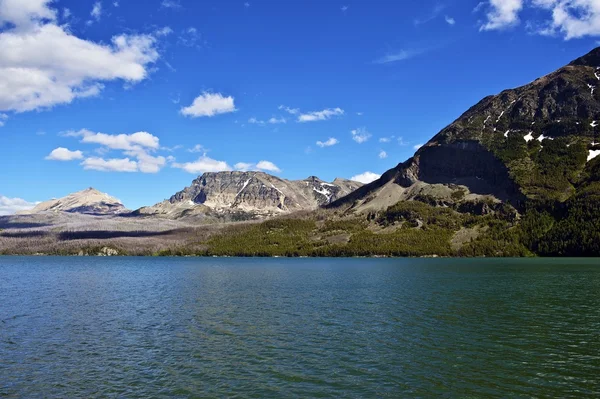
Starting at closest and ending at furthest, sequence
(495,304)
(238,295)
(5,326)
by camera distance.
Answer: (5,326)
(495,304)
(238,295)

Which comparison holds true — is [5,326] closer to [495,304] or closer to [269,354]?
[269,354]

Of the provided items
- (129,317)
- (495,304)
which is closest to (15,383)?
(129,317)

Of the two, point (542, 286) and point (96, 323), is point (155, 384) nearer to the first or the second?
point (96, 323)

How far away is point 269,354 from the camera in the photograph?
41.6 m

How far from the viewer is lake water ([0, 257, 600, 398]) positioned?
106 feet

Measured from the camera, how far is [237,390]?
104 ft

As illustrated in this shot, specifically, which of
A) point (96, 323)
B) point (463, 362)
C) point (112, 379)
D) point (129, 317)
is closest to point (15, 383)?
point (112, 379)

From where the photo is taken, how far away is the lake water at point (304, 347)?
32356 millimetres

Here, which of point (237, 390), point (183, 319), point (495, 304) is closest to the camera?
point (237, 390)

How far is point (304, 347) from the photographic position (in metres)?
44.0

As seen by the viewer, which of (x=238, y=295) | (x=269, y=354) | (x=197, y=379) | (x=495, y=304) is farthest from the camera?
(x=238, y=295)

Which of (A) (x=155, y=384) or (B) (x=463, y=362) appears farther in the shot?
(B) (x=463, y=362)

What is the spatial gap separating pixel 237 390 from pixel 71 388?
12.6 meters

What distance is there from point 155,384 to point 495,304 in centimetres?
5742
